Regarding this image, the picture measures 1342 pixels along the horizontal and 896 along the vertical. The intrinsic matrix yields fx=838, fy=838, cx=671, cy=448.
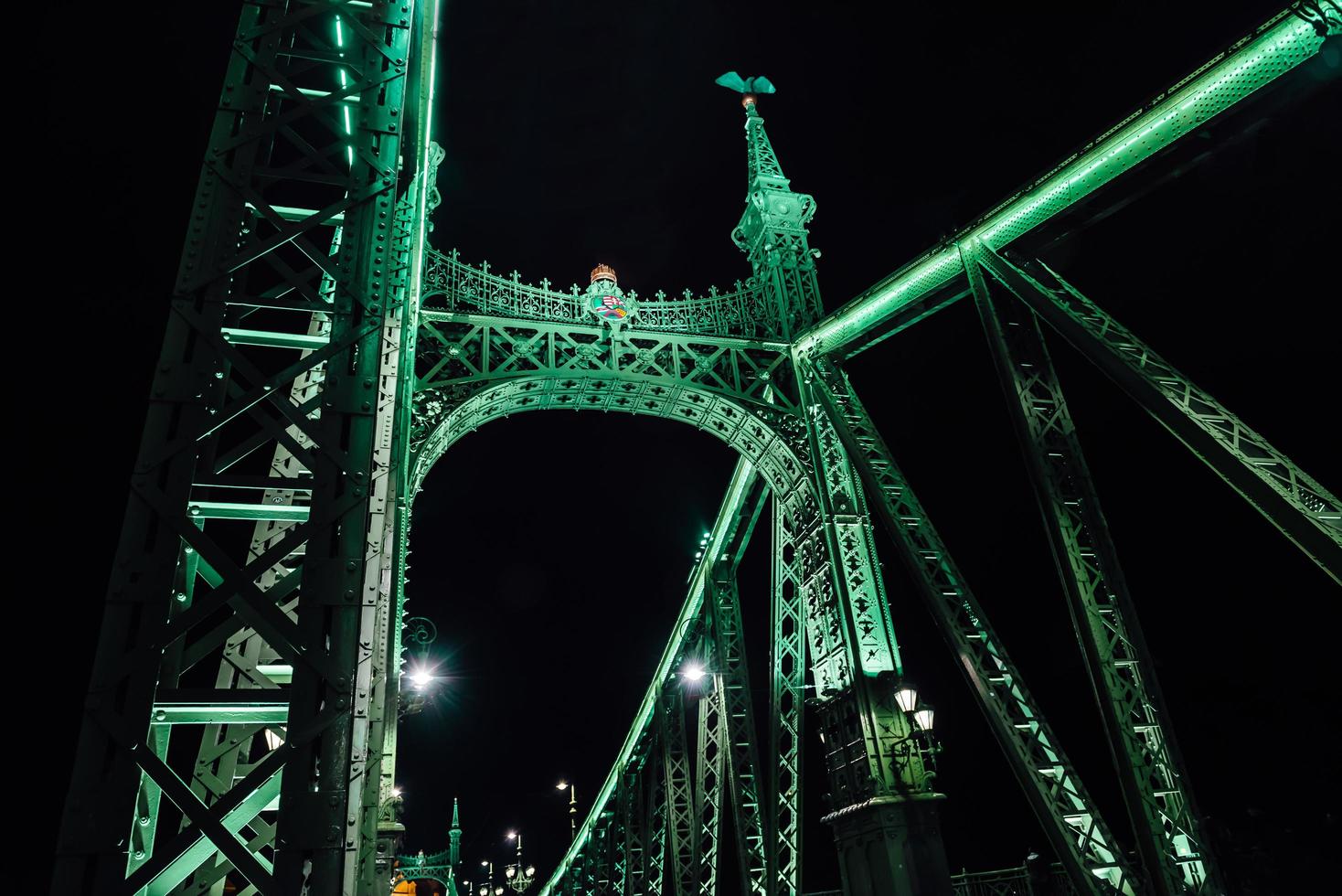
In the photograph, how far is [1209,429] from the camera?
6.64m

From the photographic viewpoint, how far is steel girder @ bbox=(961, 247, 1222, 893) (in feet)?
21.4

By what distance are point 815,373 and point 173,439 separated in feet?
37.4

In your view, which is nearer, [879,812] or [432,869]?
[879,812]

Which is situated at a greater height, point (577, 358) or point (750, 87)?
point (750, 87)

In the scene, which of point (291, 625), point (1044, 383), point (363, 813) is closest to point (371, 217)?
point (291, 625)

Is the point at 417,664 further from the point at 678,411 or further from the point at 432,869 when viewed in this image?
the point at 432,869

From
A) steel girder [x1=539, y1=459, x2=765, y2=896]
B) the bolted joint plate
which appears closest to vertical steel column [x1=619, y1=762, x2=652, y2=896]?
steel girder [x1=539, y1=459, x2=765, y2=896]

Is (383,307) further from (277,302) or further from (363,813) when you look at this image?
(363,813)

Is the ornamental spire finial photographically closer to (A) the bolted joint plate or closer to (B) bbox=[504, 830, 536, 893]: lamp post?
(A) the bolted joint plate

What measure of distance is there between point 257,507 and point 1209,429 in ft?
22.2

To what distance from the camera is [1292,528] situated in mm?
6000

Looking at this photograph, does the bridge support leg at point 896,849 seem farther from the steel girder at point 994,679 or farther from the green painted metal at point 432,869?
the green painted metal at point 432,869

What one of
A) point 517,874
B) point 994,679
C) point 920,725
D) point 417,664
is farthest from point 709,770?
point 517,874

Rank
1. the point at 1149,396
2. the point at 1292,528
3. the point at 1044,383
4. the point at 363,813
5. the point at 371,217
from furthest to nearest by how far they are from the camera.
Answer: the point at 1044,383 < the point at 1149,396 < the point at 1292,528 < the point at 363,813 < the point at 371,217
